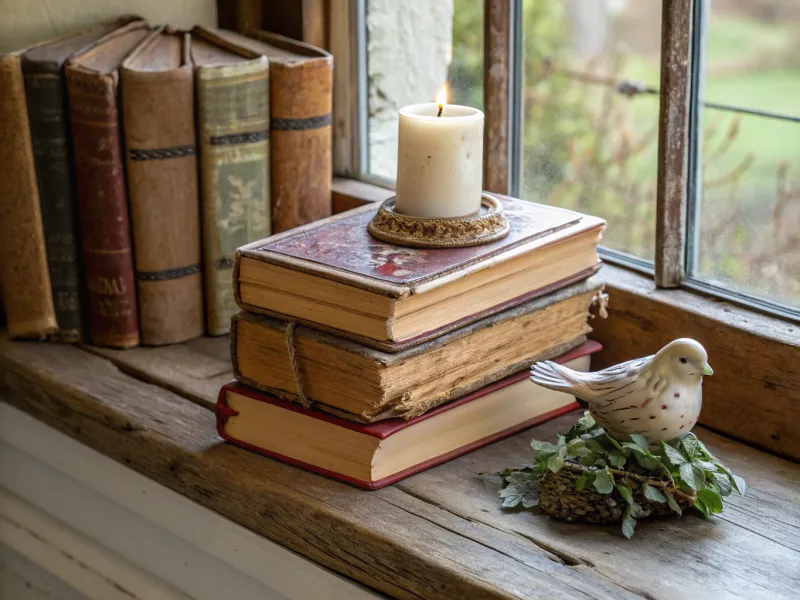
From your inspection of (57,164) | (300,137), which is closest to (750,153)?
(300,137)

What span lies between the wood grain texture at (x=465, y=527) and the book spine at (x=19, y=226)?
0.55ft

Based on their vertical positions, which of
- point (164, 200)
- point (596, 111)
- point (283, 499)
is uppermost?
point (596, 111)

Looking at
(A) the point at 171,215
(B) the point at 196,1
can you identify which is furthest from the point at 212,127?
(B) the point at 196,1

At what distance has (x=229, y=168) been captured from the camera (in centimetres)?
126

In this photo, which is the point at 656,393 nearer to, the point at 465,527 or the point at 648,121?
the point at 465,527

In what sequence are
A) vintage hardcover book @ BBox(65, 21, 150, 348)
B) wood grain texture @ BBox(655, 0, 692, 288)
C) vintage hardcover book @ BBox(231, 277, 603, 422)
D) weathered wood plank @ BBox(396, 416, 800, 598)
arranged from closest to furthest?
weathered wood plank @ BBox(396, 416, 800, 598), vintage hardcover book @ BBox(231, 277, 603, 422), wood grain texture @ BBox(655, 0, 692, 288), vintage hardcover book @ BBox(65, 21, 150, 348)

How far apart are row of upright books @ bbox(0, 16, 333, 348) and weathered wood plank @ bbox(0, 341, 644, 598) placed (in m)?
0.08

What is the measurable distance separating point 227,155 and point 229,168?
0.05 ft

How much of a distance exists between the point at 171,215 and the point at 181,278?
8 cm

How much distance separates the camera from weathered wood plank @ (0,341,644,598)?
0.88 meters

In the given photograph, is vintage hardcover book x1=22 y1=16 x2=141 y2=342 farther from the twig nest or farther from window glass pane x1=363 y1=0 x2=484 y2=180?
the twig nest

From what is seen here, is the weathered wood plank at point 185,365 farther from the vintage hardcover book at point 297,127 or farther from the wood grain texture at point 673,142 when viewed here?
the wood grain texture at point 673,142

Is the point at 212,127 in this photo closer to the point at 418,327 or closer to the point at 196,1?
the point at 196,1

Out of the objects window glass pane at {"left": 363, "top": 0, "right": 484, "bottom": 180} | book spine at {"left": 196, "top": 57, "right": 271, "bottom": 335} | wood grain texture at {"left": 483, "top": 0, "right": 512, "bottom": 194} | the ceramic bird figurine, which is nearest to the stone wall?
window glass pane at {"left": 363, "top": 0, "right": 484, "bottom": 180}
